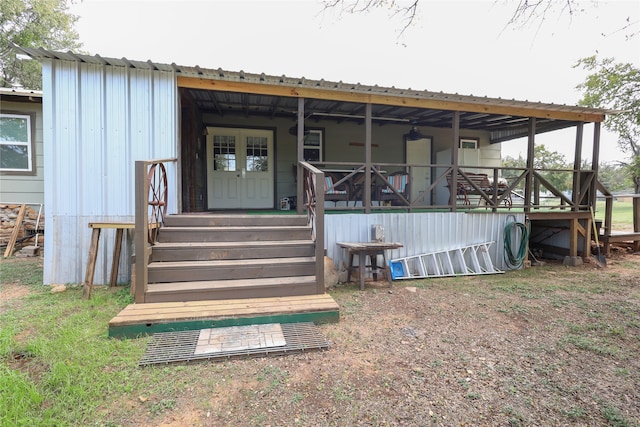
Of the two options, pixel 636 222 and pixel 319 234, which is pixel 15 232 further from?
pixel 636 222

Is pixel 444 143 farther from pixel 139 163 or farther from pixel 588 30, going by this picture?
pixel 139 163

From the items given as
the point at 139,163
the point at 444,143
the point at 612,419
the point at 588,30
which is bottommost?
the point at 612,419

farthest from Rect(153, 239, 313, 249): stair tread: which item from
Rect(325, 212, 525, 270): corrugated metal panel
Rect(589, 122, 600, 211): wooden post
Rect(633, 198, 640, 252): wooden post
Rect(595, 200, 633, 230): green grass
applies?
Rect(595, 200, 633, 230): green grass

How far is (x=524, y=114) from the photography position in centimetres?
606

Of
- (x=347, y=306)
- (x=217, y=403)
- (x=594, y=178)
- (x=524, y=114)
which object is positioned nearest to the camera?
(x=217, y=403)

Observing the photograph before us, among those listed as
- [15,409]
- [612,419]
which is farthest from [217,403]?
[612,419]

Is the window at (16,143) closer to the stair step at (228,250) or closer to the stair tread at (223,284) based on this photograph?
the stair step at (228,250)

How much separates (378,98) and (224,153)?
12.5 feet

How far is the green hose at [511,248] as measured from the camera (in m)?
6.00

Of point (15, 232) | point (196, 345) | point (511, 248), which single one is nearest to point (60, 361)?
point (196, 345)

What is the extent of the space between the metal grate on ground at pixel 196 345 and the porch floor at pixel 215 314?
9 centimetres

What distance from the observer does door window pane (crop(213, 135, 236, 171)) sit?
7.19 metres

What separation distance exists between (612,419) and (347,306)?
7.86 feet

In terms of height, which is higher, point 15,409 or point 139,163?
point 139,163
